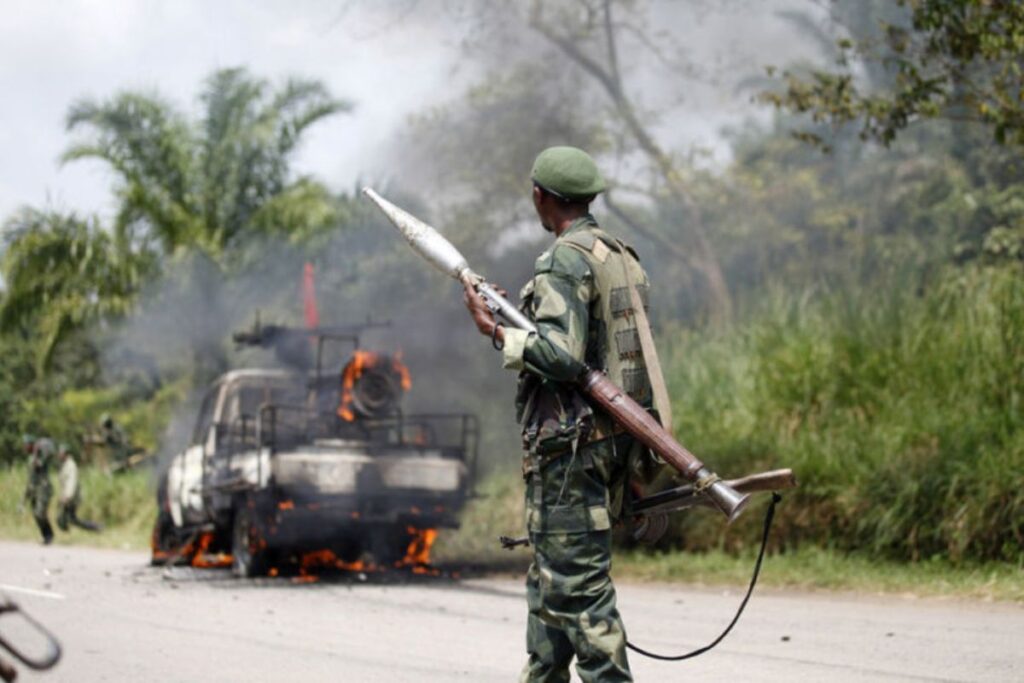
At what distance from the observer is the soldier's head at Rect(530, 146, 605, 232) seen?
4.26 m

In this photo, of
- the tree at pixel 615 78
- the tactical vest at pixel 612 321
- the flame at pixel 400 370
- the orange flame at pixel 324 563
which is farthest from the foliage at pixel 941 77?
the tree at pixel 615 78

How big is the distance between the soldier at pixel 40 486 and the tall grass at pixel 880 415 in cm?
1033

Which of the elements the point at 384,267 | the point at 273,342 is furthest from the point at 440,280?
the point at 273,342

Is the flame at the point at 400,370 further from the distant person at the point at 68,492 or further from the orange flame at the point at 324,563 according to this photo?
the distant person at the point at 68,492

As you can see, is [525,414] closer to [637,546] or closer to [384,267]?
[637,546]

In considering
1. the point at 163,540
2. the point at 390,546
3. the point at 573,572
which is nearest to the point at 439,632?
the point at 573,572

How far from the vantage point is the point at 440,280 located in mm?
18125

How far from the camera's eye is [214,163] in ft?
75.3

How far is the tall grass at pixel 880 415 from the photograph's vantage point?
1040 centimetres

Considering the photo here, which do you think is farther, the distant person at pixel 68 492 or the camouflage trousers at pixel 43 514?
the distant person at pixel 68 492

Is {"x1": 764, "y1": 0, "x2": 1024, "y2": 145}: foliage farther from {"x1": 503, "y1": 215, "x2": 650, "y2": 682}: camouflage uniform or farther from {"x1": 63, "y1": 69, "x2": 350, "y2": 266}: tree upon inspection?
{"x1": 63, "y1": 69, "x2": 350, "y2": 266}: tree

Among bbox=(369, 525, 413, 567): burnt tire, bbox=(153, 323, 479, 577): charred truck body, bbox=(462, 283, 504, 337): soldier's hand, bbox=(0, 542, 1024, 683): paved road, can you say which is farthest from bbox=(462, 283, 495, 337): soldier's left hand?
bbox=(369, 525, 413, 567): burnt tire

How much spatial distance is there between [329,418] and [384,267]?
8.38 metres

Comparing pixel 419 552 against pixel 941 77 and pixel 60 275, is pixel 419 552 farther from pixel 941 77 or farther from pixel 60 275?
pixel 60 275
